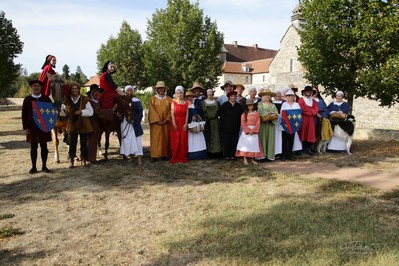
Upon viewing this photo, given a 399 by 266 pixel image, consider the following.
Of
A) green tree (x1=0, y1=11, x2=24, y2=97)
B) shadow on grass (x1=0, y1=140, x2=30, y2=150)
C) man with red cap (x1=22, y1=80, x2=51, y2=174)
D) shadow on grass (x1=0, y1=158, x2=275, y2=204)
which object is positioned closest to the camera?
shadow on grass (x1=0, y1=158, x2=275, y2=204)

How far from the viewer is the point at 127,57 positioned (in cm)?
3519

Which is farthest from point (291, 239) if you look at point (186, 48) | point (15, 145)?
point (186, 48)

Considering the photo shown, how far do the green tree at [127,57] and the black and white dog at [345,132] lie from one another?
→ 28.2 metres

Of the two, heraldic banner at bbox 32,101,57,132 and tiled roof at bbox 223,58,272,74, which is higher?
tiled roof at bbox 223,58,272,74

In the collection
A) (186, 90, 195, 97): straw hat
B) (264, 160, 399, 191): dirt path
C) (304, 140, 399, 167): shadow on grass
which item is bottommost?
(264, 160, 399, 191): dirt path

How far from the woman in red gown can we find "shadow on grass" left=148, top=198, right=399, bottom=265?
141 inches

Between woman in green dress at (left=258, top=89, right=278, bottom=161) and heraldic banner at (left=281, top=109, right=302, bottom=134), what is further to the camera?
heraldic banner at (left=281, top=109, right=302, bottom=134)

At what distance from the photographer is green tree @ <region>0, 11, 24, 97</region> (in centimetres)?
2145

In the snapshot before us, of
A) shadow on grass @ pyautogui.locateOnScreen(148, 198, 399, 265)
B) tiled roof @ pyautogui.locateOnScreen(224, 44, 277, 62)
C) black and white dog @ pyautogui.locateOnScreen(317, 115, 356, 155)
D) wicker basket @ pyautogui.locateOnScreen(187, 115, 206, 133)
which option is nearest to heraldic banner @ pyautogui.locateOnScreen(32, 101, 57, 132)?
wicker basket @ pyautogui.locateOnScreen(187, 115, 206, 133)

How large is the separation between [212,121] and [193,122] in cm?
Result: 54

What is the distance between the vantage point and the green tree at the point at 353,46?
31.8 feet

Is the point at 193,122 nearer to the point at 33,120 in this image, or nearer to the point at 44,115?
the point at 44,115

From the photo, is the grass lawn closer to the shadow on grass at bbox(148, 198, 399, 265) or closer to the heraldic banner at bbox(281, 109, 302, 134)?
the shadow on grass at bbox(148, 198, 399, 265)

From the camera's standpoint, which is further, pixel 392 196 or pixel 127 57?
pixel 127 57
